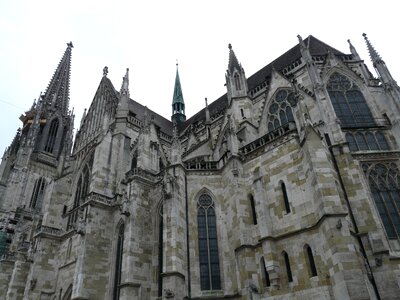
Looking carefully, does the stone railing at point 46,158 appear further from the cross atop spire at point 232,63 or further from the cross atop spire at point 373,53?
the cross atop spire at point 373,53

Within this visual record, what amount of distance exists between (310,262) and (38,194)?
33925 millimetres

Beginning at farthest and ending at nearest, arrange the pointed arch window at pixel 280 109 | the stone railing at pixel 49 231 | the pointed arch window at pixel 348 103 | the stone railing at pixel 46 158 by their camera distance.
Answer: the stone railing at pixel 46 158, the stone railing at pixel 49 231, the pointed arch window at pixel 280 109, the pointed arch window at pixel 348 103

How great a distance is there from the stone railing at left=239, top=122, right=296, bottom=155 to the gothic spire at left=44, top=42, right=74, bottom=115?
123ft

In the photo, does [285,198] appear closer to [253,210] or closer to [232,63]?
[253,210]

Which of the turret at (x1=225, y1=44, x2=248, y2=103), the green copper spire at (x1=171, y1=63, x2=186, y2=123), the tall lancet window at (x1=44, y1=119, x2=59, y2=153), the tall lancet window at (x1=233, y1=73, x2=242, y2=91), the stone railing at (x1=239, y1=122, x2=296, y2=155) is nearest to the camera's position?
the stone railing at (x1=239, y1=122, x2=296, y2=155)

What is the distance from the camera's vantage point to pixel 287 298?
12.3 meters

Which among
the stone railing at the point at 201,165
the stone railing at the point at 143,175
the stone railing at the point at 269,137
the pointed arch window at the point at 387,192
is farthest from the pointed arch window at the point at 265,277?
the stone railing at the point at 143,175

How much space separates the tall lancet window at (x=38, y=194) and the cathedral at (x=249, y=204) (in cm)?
1052

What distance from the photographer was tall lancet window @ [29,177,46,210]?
37250 millimetres

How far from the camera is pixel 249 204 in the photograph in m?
15.3

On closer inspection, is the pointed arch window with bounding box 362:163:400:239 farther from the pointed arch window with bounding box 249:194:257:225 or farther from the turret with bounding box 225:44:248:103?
the turret with bounding box 225:44:248:103

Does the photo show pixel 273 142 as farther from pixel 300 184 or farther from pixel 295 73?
pixel 295 73

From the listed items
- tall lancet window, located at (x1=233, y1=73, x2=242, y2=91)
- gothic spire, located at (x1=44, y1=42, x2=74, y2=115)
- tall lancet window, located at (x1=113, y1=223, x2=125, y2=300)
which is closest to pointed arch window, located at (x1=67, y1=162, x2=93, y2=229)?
tall lancet window, located at (x1=113, y1=223, x2=125, y2=300)

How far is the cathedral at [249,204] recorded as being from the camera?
12.7 metres
